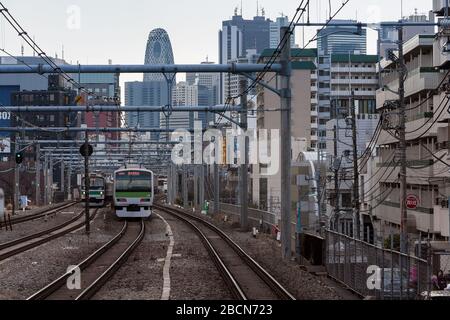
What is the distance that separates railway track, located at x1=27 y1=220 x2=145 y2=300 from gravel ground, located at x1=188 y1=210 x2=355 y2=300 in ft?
12.8

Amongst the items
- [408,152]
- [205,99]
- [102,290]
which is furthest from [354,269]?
[205,99]

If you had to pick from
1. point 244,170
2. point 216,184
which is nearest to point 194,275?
point 244,170

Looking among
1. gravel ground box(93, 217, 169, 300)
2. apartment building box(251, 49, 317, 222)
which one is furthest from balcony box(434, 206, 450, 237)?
apartment building box(251, 49, 317, 222)

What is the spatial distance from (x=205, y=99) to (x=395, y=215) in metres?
97.1

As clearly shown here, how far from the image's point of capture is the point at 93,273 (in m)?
17.2

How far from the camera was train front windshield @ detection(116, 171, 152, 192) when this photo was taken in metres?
37.7

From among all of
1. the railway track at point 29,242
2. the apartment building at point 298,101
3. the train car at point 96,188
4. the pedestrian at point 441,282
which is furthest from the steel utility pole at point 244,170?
the apartment building at point 298,101

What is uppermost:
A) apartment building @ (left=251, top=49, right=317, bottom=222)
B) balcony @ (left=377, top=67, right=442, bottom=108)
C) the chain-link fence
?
apartment building @ (left=251, top=49, right=317, bottom=222)

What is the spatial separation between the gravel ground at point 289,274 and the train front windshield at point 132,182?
10097mm

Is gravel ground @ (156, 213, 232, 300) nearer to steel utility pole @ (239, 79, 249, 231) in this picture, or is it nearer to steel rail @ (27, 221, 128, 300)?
steel rail @ (27, 221, 128, 300)

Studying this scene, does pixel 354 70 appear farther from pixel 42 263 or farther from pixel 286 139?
pixel 42 263

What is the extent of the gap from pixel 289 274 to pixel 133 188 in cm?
2141

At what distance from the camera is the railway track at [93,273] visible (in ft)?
44.1

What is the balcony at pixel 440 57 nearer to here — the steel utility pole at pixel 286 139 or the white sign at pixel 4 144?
the steel utility pole at pixel 286 139
